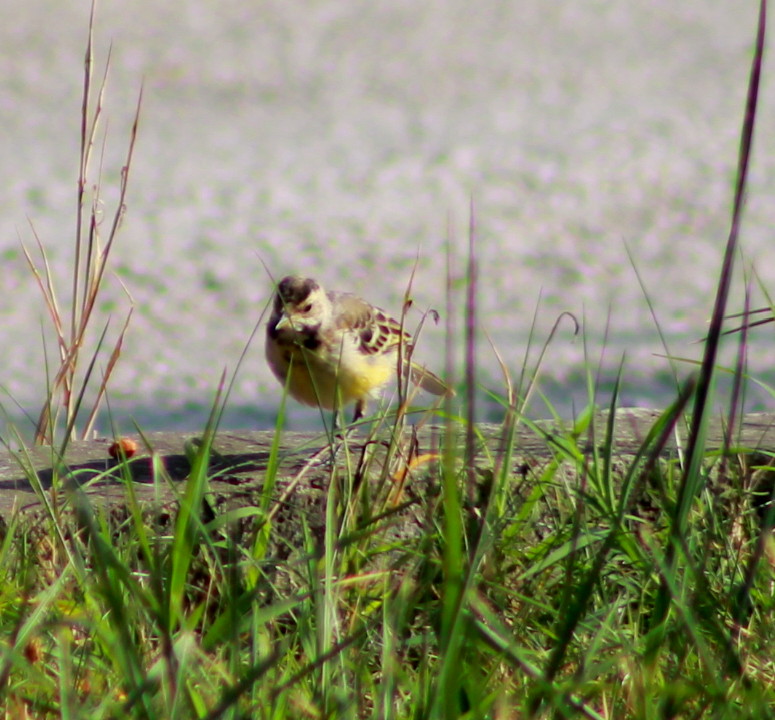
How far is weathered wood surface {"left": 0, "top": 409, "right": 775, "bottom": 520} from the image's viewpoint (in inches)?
130

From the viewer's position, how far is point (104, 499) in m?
3.32

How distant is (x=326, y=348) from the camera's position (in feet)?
16.9

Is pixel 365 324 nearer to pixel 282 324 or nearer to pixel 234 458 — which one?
pixel 282 324

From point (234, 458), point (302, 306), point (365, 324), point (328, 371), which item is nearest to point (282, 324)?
point (302, 306)

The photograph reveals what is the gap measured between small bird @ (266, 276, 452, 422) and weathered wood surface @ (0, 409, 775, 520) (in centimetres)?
78

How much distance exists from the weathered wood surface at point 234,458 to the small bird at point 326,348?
30.5 inches

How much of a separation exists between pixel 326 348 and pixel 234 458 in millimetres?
1450

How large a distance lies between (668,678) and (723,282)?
0.81 m

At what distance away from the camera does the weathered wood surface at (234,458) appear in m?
3.29

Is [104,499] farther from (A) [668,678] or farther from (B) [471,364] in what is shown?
(B) [471,364]

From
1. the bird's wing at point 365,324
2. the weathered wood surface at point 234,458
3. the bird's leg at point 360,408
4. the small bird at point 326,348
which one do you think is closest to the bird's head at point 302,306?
the small bird at point 326,348

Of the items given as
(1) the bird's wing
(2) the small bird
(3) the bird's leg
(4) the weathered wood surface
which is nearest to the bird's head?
(2) the small bird

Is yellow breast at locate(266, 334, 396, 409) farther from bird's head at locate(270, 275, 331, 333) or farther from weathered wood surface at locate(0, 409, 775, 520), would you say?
weathered wood surface at locate(0, 409, 775, 520)

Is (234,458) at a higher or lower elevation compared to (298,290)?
lower
